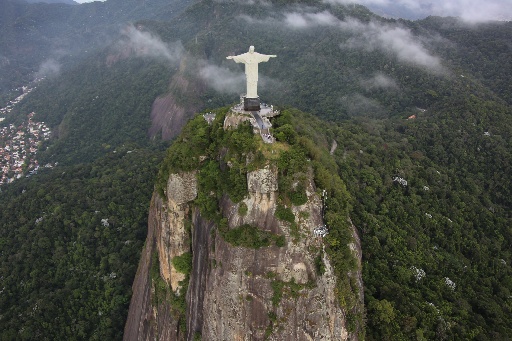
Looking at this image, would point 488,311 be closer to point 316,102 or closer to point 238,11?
point 316,102

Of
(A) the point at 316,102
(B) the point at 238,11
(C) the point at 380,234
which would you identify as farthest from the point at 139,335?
(B) the point at 238,11

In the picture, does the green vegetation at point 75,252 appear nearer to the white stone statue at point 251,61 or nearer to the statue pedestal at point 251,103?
the statue pedestal at point 251,103

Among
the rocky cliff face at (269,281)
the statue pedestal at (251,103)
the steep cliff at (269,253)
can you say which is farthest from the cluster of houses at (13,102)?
the rocky cliff face at (269,281)

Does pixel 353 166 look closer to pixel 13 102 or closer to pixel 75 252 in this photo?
pixel 75 252

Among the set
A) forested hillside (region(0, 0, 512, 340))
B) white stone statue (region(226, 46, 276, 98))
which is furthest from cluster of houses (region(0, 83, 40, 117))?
white stone statue (region(226, 46, 276, 98))

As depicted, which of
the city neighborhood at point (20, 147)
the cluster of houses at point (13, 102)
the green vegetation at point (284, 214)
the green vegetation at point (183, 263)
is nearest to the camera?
the green vegetation at point (284, 214)

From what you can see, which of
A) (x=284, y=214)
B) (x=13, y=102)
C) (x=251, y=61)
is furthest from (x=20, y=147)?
(x=284, y=214)
